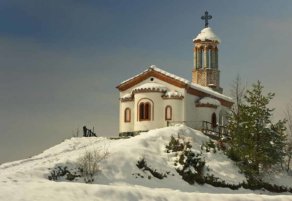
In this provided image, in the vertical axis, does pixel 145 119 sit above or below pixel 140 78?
below

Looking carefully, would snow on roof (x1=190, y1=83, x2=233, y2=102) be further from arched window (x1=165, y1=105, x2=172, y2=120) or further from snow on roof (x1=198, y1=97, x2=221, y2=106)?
arched window (x1=165, y1=105, x2=172, y2=120)

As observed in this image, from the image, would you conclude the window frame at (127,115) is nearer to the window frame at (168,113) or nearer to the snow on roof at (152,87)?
the snow on roof at (152,87)

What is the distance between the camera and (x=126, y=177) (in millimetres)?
29688

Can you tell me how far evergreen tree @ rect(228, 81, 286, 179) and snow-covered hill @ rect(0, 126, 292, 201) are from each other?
1134 mm

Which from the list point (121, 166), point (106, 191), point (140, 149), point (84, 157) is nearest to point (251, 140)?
point (140, 149)

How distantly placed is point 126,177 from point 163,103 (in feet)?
49.6

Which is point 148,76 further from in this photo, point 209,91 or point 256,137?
point 256,137

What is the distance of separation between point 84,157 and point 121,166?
99.1 inches

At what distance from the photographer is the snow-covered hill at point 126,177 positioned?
19359 mm

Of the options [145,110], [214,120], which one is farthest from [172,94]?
[214,120]

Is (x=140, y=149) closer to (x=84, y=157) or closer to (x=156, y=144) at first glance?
(x=156, y=144)

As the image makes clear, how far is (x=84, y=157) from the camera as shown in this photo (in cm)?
2930

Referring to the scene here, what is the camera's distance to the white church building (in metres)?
43.9

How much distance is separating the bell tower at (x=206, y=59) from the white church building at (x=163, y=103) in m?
2.70
